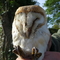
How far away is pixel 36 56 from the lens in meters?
0.58

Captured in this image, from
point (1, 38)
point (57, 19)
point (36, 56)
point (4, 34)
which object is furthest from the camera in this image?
point (57, 19)

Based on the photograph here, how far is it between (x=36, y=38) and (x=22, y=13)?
0.11 m

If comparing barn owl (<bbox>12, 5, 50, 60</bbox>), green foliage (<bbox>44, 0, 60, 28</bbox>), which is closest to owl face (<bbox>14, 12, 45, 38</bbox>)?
barn owl (<bbox>12, 5, 50, 60</bbox>)

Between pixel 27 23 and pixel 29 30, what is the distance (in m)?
0.03

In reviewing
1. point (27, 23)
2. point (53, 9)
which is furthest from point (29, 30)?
point (53, 9)

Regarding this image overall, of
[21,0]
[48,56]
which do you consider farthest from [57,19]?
[48,56]

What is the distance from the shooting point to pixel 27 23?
24.1 inches

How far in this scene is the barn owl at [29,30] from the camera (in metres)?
0.61

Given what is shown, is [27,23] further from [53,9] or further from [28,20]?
[53,9]

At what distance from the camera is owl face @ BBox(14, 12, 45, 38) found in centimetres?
61

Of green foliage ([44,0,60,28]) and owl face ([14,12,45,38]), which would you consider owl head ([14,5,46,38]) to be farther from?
green foliage ([44,0,60,28])

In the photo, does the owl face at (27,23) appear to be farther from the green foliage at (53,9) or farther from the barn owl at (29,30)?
the green foliage at (53,9)

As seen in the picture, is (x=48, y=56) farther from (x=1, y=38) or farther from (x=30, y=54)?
(x=1, y=38)

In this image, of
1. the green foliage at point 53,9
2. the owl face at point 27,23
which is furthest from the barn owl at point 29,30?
the green foliage at point 53,9
